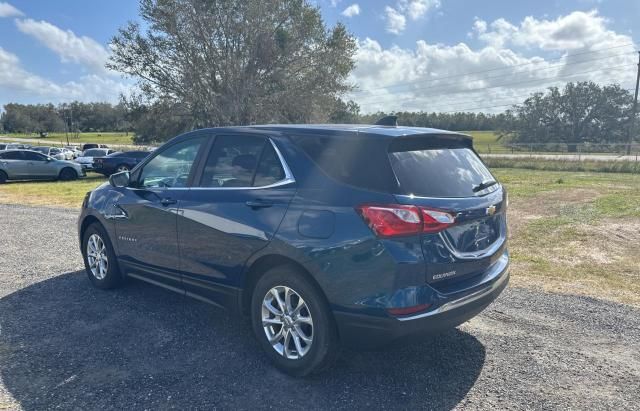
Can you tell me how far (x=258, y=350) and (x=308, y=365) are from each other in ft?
2.18

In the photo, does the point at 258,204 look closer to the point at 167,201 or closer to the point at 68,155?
the point at 167,201

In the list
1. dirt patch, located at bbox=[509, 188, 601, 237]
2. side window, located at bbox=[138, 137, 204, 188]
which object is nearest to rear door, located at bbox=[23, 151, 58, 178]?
side window, located at bbox=[138, 137, 204, 188]

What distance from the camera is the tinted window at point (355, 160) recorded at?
284 cm

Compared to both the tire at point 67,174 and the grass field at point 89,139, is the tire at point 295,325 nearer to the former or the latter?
the tire at point 67,174

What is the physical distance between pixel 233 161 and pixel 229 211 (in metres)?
0.45

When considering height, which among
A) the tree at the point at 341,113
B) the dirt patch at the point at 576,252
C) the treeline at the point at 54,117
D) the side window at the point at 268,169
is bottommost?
the dirt patch at the point at 576,252

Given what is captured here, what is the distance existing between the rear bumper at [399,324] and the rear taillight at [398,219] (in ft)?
1.69

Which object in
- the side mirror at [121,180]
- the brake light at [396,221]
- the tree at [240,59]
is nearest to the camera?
the brake light at [396,221]

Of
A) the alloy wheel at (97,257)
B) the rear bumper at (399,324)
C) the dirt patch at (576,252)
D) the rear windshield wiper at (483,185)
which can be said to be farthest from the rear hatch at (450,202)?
the alloy wheel at (97,257)

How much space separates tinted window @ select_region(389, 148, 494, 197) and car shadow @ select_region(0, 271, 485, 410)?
105 cm

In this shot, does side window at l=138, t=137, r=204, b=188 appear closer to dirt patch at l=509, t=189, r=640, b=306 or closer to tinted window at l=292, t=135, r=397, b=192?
tinted window at l=292, t=135, r=397, b=192

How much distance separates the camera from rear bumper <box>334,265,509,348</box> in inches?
107

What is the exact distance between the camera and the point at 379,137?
296cm

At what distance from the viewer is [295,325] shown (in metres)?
3.15
